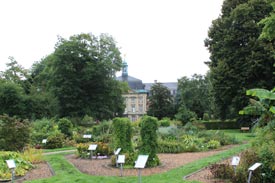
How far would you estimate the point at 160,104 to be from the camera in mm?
64875

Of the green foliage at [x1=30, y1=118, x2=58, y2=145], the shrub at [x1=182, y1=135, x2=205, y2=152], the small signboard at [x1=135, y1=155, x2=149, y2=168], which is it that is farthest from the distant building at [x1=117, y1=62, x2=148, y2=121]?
the small signboard at [x1=135, y1=155, x2=149, y2=168]

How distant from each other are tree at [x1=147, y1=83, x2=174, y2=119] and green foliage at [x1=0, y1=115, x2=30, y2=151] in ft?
157

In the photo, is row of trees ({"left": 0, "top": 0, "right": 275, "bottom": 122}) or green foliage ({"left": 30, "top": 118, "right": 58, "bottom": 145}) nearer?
green foliage ({"left": 30, "top": 118, "right": 58, "bottom": 145})

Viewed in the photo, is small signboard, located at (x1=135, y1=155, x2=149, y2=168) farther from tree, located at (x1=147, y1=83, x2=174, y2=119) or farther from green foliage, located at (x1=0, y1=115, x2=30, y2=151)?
tree, located at (x1=147, y1=83, x2=174, y2=119)

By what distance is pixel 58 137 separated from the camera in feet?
71.5

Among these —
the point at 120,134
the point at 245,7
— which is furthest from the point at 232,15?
the point at 120,134

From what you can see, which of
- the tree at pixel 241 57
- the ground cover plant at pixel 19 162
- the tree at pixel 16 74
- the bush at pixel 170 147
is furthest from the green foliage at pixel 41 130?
the tree at pixel 16 74

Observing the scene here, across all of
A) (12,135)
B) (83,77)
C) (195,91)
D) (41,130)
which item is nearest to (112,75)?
(83,77)

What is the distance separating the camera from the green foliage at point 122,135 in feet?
47.3

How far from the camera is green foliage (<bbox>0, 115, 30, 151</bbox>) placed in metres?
16.6

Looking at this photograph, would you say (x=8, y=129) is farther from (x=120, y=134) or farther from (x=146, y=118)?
(x=146, y=118)

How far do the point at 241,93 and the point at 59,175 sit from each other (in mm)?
21992

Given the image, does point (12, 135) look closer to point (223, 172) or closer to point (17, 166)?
point (17, 166)

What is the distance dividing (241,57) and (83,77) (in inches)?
745
